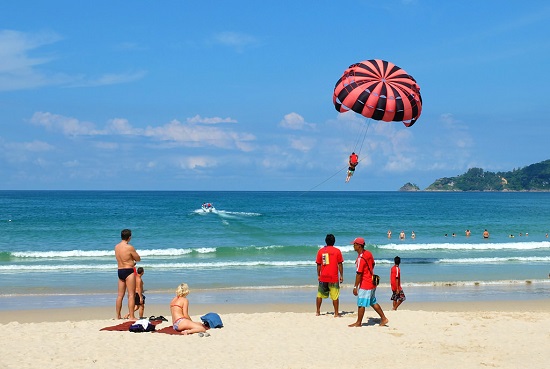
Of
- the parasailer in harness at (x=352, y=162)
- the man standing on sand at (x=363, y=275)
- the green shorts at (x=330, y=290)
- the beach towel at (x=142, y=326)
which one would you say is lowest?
the beach towel at (x=142, y=326)

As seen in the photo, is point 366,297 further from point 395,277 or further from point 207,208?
point 207,208

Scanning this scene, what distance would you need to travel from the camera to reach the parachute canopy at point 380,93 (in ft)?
60.4

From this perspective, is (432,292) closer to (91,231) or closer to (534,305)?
(534,305)

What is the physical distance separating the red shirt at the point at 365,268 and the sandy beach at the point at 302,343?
0.82 m

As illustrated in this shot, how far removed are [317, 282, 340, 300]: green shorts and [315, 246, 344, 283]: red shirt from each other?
12cm

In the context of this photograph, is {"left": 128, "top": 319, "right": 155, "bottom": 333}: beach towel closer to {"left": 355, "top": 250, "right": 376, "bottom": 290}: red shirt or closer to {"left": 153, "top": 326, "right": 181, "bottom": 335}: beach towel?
{"left": 153, "top": 326, "right": 181, "bottom": 335}: beach towel

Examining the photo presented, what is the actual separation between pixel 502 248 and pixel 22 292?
23.8 meters

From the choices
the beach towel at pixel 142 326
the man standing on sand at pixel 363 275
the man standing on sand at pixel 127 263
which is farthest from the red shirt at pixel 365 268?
the man standing on sand at pixel 127 263

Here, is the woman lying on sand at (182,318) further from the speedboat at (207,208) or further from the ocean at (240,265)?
the speedboat at (207,208)

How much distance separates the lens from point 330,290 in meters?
12.7

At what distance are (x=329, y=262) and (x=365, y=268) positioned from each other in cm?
111

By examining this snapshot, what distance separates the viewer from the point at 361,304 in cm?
1166

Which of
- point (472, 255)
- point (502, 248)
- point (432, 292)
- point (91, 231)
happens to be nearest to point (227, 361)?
point (432, 292)

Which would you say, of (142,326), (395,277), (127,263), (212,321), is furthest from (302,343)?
(395,277)
